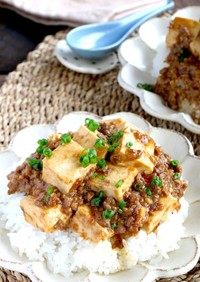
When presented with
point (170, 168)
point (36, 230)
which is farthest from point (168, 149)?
point (36, 230)

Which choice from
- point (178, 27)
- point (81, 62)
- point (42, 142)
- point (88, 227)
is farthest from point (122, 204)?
point (81, 62)

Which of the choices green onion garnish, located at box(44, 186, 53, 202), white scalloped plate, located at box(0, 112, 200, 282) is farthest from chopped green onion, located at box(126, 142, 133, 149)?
white scalloped plate, located at box(0, 112, 200, 282)

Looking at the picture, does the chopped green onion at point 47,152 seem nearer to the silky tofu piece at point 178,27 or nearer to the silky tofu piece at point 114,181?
the silky tofu piece at point 114,181

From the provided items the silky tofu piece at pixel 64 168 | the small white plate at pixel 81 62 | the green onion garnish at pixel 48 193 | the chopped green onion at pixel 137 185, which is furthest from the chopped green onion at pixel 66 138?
the small white plate at pixel 81 62

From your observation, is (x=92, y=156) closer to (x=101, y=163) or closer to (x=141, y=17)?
(x=101, y=163)

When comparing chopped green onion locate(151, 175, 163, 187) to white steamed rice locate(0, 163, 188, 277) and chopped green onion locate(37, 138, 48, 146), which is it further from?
chopped green onion locate(37, 138, 48, 146)

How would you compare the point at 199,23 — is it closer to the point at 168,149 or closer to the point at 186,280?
the point at 168,149
